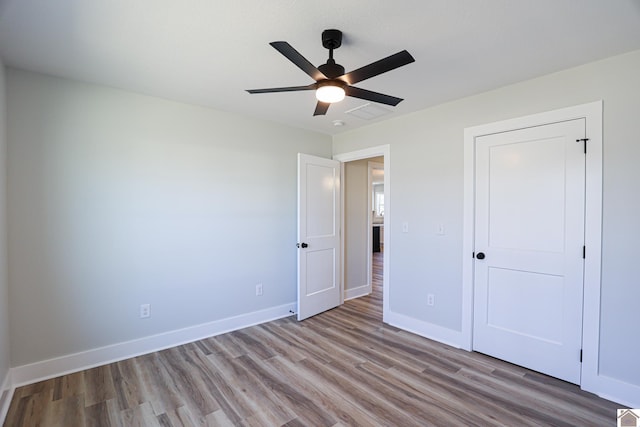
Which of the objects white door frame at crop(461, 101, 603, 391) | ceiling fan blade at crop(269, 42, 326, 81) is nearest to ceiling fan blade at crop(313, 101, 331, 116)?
ceiling fan blade at crop(269, 42, 326, 81)

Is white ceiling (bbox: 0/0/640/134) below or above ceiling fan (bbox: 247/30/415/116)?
above

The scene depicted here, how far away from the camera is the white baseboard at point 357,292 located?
15.2ft

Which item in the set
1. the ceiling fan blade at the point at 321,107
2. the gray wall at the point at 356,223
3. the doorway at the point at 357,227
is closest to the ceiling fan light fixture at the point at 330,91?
the ceiling fan blade at the point at 321,107

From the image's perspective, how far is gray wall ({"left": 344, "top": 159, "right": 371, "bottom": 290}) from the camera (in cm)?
464

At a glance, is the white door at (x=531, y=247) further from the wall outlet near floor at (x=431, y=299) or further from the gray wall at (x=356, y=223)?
the gray wall at (x=356, y=223)

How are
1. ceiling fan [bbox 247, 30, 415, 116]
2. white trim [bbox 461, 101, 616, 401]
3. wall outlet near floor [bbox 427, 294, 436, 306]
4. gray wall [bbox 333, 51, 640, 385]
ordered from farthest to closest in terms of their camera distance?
wall outlet near floor [bbox 427, 294, 436, 306]
white trim [bbox 461, 101, 616, 401]
gray wall [bbox 333, 51, 640, 385]
ceiling fan [bbox 247, 30, 415, 116]

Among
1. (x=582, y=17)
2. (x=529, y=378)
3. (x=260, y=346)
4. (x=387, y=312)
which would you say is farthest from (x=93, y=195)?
(x=529, y=378)

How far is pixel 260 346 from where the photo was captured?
119 inches

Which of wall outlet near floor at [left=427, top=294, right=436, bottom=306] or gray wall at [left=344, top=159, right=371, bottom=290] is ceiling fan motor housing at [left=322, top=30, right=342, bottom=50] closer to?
wall outlet near floor at [left=427, top=294, right=436, bottom=306]

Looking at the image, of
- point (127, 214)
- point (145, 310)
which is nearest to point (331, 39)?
point (127, 214)

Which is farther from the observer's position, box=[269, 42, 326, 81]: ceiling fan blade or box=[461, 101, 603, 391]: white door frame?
box=[461, 101, 603, 391]: white door frame

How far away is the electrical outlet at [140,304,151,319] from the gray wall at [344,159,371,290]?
2.64 m

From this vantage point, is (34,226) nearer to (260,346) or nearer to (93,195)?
(93,195)

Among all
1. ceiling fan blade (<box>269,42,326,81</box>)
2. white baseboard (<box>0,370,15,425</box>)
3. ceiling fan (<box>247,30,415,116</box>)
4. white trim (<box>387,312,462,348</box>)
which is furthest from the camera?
white trim (<box>387,312,462,348</box>)
